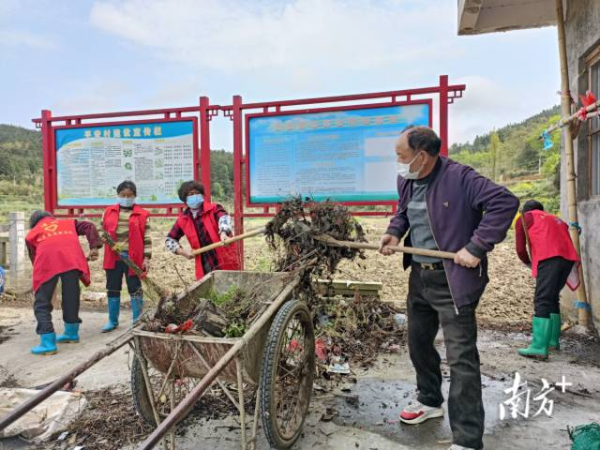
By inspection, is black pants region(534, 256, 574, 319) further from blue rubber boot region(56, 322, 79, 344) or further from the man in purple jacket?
blue rubber boot region(56, 322, 79, 344)

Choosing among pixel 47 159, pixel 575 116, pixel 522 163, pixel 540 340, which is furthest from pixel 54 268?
pixel 522 163

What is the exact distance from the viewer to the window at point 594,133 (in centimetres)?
480

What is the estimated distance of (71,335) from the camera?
4.97 meters

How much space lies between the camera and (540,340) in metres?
4.13

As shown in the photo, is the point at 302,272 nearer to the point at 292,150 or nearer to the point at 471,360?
the point at 471,360

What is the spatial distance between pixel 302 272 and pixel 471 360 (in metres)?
1.26

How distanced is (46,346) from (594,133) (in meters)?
6.64

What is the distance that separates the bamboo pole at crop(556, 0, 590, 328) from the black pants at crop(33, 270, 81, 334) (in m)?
5.67

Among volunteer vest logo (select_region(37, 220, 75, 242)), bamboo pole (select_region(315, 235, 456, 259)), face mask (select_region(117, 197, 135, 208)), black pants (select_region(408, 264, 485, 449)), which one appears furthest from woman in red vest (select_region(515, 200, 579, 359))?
volunteer vest logo (select_region(37, 220, 75, 242))

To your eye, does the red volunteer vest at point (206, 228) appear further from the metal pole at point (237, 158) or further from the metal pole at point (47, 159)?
the metal pole at point (47, 159)

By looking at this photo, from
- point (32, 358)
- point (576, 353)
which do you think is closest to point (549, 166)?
point (576, 353)

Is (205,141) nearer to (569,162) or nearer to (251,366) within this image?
(251,366)

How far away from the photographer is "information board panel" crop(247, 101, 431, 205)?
5.13m

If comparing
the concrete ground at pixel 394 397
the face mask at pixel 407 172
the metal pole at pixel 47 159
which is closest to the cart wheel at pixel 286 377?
the concrete ground at pixel 394 397
